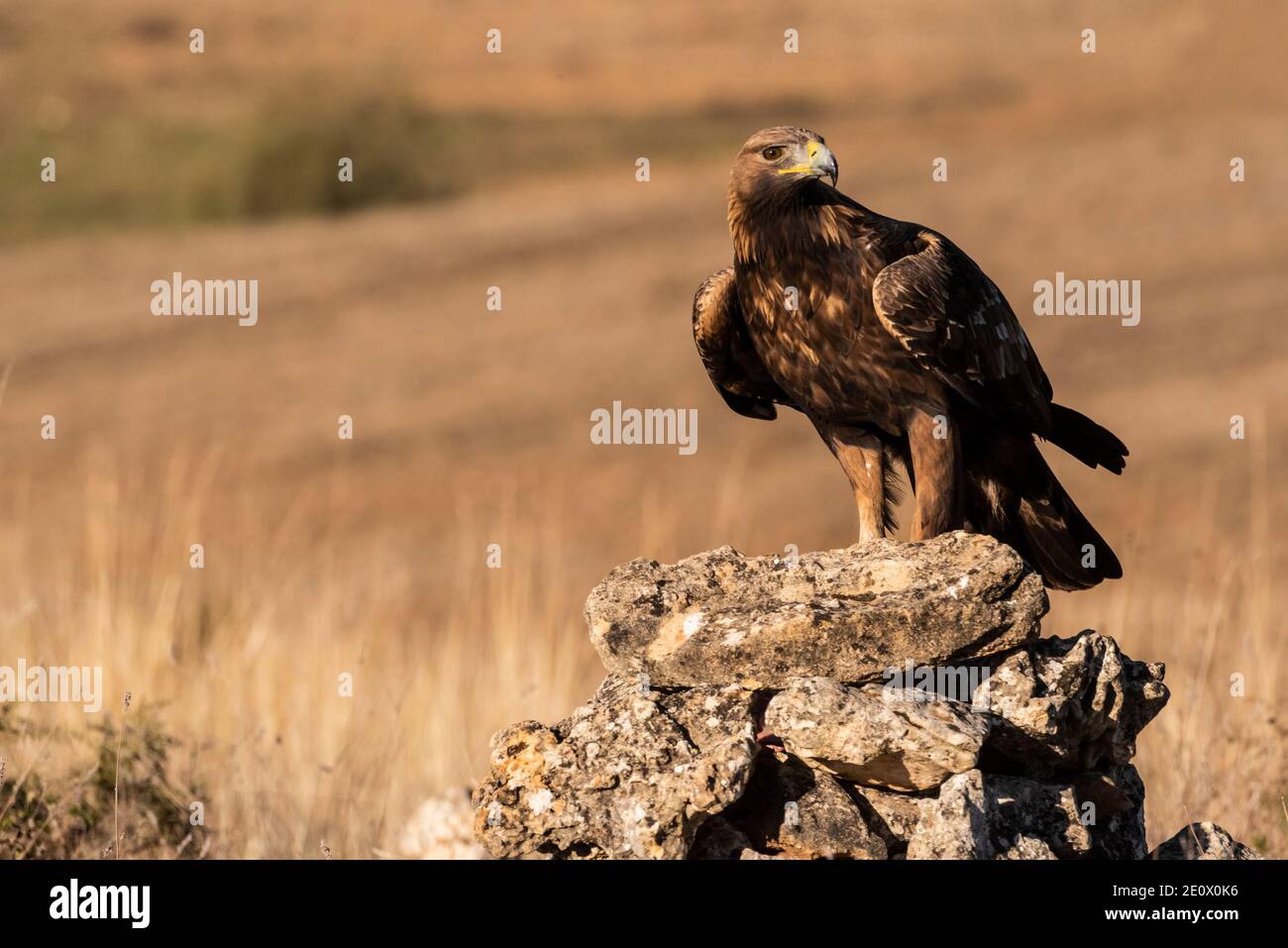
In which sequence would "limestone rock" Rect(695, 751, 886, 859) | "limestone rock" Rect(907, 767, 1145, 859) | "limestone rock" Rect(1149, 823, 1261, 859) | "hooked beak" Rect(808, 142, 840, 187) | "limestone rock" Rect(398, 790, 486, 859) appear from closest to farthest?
"limestone rock" Rect(907, 767, 1145, 859) < "limestone rock" Rect(695, 751, 886, 859) < "limestone rock" Rect(1149, 823, 1261, 859) < "hooked beak" Rect(808, 142, 840, 187) < "limestone rock" Rect(398, 790, 486, 859)

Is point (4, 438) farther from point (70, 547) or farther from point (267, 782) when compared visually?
point (267, 782)

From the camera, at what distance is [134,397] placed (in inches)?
1000

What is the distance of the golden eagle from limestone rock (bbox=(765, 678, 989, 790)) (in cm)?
145

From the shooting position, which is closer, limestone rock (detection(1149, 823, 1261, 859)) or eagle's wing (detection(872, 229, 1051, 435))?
limestone rock (detection(1149, 823, 1261, 859))

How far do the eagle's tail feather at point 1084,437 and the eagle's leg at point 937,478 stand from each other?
1.78ft

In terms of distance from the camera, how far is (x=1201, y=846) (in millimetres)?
4742

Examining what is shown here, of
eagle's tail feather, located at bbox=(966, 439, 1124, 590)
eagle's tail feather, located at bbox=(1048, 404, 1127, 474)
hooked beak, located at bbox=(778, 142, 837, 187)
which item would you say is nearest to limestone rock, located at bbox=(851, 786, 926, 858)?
eagle's tail feather, located at bbox=(966, 439, 1124, 590)

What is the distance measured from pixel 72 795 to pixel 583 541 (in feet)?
44.9

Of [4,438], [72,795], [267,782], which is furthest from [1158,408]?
[72,795]

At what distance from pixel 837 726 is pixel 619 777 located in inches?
22.5

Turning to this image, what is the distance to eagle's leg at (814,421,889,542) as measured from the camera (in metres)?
6.24

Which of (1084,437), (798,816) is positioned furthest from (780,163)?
(798,816)

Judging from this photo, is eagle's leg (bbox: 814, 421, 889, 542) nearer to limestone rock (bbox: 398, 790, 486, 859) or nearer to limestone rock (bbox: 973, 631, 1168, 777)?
limestone rock (bbox: 973, 631, 1168, 777)

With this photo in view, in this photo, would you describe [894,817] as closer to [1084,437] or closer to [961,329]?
[961,329]
